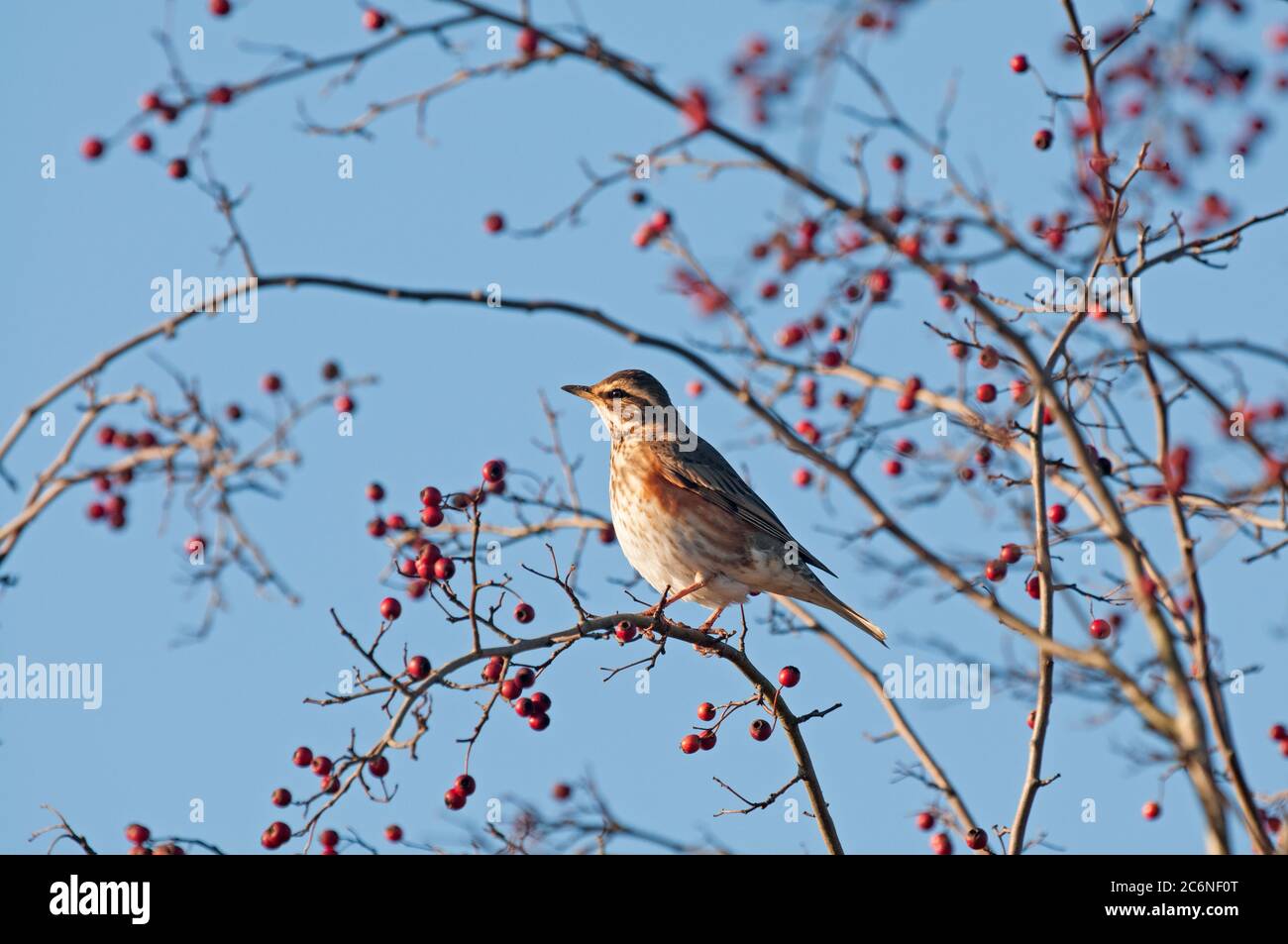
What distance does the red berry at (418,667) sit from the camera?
218 inches

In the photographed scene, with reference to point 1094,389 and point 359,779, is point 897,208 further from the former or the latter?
point 359,779

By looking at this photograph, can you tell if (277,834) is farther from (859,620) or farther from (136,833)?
(859,620)

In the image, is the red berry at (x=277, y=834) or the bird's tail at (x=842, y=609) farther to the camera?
the bird's tail at (x=842, y=609)

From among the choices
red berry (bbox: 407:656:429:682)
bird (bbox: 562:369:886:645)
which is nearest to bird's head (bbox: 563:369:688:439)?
bird (bbox: 562:369:886:645)

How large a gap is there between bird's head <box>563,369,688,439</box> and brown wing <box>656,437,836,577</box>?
20cm

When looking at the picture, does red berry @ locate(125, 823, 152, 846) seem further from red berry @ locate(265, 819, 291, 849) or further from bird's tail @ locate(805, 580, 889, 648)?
bird's tail @ locate(805, 580, 889, 648)

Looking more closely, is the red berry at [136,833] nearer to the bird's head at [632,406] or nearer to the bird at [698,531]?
the bird at [698,531]

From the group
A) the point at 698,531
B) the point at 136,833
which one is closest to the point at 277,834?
the point at 136,833

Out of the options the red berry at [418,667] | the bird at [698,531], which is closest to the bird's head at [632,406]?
the bird at [698,531]

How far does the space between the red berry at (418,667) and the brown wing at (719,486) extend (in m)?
3.56

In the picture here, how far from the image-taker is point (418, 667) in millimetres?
5555
